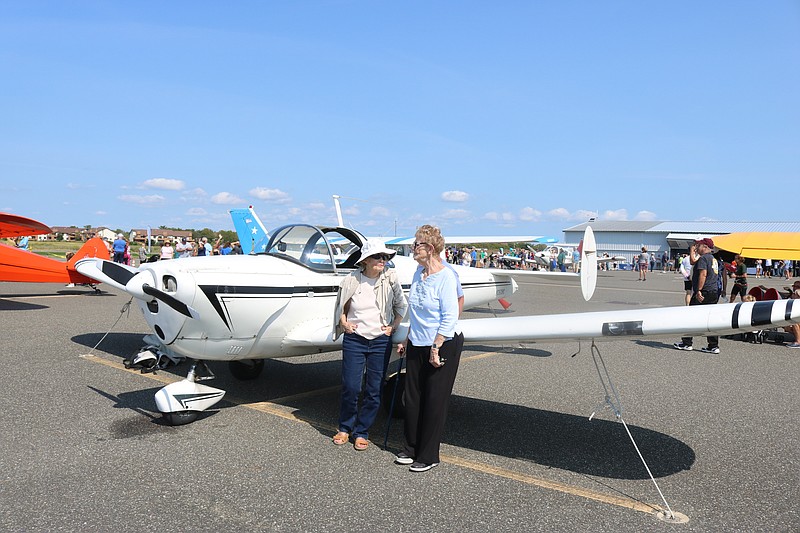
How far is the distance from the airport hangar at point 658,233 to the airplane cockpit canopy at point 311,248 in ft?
211

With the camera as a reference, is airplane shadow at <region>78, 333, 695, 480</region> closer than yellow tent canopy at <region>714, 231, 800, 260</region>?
Yes

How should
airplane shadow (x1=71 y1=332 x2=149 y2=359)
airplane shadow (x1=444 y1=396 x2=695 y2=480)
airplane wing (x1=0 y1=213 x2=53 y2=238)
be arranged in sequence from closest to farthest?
airplane shadow (x1=444 y1=396 x2=695 y2=480), airplane shadow (x1=71 y1=332 x2=149 y2=359), airplane wing (x1=0 y1=213 x2=53 y2=238)

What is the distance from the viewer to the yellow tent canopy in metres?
11.7

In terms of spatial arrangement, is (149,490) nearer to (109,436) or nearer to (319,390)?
(109,436)

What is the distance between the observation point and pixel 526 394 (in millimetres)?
6648

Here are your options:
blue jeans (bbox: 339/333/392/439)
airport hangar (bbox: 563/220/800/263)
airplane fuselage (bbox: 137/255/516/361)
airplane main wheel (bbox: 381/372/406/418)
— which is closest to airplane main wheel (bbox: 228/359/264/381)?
airplane fuselage (bbox: 137/255/516/361)

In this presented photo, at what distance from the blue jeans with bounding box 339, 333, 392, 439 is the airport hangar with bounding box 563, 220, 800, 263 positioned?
65.5 m

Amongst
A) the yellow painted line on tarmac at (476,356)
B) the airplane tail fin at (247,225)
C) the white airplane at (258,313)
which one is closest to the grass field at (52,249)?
the airplane tail fin at (247,225)

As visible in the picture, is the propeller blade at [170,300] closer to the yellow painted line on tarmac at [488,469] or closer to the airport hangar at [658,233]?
the yellow painted line on tarmac at [488,469]

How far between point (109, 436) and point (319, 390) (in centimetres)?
233

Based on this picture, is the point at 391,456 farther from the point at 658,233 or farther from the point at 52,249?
the point at 658,233

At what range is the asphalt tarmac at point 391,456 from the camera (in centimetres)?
358

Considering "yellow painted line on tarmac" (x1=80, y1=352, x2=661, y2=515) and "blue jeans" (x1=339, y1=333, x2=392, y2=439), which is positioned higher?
"blue jeans" (x1=339, y1=333, x2=392, y2=439)

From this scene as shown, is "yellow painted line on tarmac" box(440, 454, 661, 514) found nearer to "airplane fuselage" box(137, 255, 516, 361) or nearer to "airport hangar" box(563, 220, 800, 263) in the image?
"airplane fuselage" box(137, 255, 516, 361)
